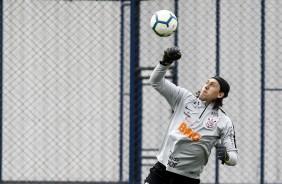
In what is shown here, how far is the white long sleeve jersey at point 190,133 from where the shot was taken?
394 cm

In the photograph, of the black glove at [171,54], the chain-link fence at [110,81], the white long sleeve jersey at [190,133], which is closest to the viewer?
the black glove at [171,54]

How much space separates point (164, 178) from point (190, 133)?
17.6 inches

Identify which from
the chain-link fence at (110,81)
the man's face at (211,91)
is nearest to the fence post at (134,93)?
the chain-link fence at (110,81)

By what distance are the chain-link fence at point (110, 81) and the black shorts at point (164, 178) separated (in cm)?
138

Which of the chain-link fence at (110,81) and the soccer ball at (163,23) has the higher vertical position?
the soccer ball at (163,23)

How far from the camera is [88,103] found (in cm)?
614

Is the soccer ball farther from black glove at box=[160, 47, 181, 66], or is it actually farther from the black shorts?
the black shorts

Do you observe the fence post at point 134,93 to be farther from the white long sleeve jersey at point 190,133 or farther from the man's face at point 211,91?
the man's face at point 211,91

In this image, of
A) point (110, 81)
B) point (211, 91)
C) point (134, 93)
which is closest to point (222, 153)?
point (211, 91)

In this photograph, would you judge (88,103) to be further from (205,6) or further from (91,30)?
(205,6)

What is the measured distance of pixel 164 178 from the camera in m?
4.03

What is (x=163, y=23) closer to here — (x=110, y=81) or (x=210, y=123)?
(x=210, y=123)

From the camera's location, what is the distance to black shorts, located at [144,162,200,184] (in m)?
4.00

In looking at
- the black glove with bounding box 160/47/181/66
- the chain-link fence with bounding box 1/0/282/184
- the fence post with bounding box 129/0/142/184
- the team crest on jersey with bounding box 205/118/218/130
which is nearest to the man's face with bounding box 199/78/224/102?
the team crest on jersey with bounding box 205/118/218/130
